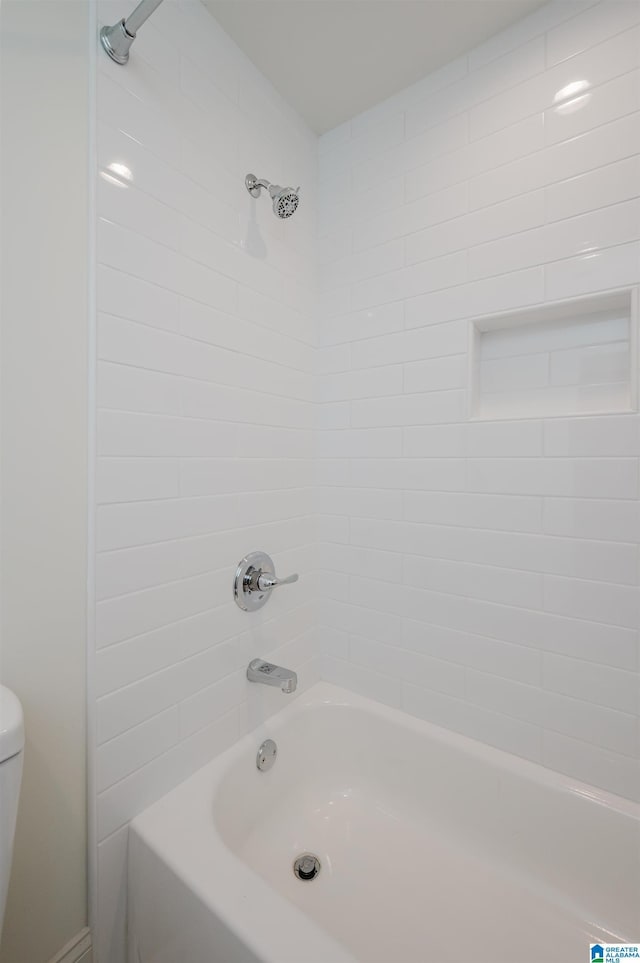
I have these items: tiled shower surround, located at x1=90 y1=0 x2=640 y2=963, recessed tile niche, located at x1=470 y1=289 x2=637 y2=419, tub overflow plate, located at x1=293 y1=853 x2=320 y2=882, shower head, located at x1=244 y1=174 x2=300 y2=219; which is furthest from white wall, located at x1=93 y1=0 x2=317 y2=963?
recessed tile niche, located at x1=470 y1=289 x2=637 y2=419

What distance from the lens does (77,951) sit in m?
0.95

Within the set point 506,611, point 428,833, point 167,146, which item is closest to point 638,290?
point 506,611

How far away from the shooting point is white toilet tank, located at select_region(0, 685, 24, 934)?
68 cm

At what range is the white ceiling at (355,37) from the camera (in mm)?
1180

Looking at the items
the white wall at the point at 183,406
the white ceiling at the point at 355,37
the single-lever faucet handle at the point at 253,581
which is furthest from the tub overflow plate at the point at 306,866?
the white ceiling at the point at 355,37

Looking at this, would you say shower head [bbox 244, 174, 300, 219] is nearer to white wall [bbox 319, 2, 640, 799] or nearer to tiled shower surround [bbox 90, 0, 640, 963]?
tiled shower surround [bbox 90, 0, 640, 963]

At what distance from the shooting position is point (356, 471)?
5.16 feet

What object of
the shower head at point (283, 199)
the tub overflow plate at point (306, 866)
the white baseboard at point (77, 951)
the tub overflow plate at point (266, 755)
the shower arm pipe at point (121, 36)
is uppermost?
the shower arm pipe at point (121, 36)

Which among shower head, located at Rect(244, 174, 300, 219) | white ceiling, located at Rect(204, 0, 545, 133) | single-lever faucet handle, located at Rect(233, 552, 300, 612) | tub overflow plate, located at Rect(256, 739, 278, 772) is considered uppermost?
white ceiling, located at Rect(204, 0, 545, 133)

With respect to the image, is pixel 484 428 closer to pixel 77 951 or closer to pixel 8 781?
pixel 8 781

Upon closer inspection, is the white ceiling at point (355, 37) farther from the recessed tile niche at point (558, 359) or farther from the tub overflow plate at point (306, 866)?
the tub overflow plate at point (306, 866)

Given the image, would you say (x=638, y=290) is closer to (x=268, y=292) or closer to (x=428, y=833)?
(x=268, y=292)

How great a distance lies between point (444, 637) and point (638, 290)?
1.14 metres

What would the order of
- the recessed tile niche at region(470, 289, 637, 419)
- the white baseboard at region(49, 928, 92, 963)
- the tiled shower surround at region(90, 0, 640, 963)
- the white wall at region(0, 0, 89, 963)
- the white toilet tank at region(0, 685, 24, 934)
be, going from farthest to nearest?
1. the recessed tile niche at region(470, 289, 637, 419)
2. the tiled shower surround at region(90, 0, 640, 963)
3. the white baseboard at region(49, 928, 92, 963)
4. the white wall at region(0, 0, 89, 963)
5. the white toilet tank at region(0, 685, 24, 934)
